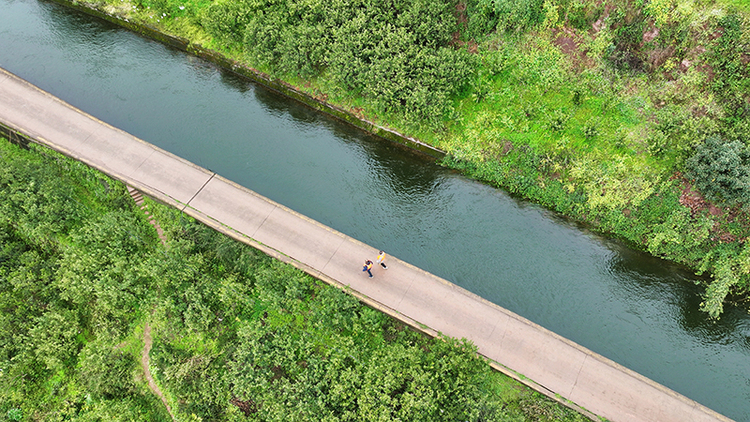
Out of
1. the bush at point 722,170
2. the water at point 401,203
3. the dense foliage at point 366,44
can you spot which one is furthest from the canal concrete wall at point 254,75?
the bush at point 722,170

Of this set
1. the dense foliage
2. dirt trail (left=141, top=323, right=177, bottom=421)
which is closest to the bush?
the dense foliage

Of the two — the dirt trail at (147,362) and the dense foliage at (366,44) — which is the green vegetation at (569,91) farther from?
the dirt trail at (147,362)

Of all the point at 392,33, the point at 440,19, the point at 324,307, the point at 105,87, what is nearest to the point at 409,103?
the point at 392,33

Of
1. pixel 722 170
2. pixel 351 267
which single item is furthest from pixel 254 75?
pixel 722 170

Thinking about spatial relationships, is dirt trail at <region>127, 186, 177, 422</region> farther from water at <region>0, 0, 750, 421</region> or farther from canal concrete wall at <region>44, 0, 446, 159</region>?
canal concrete wall at <region>44, 0, 446, 159</region>

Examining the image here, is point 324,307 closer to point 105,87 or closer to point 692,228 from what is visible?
point 692,228
